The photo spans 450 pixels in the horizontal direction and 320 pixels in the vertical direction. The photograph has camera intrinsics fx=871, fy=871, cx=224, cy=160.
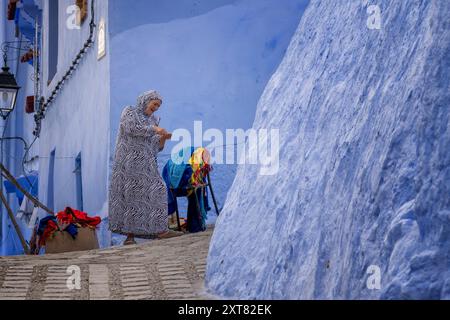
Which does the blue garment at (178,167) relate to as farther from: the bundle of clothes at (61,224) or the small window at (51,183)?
the small window at (51,183)

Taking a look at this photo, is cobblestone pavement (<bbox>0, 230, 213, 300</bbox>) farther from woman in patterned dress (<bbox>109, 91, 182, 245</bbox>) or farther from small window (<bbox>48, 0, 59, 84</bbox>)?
small window (<bbox>48, 0, 59, 84</bbox>)

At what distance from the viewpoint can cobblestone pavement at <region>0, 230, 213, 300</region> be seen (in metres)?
6.22

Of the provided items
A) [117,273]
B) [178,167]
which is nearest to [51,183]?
[178,167]

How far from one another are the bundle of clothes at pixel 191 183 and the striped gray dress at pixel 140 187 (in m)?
0.88

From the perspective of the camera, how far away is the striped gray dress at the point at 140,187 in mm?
10109

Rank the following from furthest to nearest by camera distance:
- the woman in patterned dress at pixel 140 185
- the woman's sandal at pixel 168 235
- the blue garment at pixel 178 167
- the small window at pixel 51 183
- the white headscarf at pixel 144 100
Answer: the small window at pixel 51 183
the blue garment at pixel 178 167
the woman's sandal at pixel 168 235
the woman in patterned dress at pixel 140 185
the white headscarf at pixel 144 100

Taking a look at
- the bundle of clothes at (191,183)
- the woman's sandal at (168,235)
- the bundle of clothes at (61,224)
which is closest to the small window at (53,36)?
the bundle of clothes at (191,183)

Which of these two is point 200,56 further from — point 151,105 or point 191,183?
point 151,105

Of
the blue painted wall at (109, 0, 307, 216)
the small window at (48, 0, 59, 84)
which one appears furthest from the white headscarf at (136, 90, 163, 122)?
the small window at (48, 0, 59, 84)

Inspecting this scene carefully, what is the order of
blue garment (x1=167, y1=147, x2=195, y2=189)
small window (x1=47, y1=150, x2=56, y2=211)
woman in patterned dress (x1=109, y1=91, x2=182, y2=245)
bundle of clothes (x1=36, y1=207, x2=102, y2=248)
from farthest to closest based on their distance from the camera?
small window (x1=47, y1=150, x2=56, y2=211) < blue garment (x1=167, y1=147, x2=195, y2=189) < bundle of clothes (x1=36, y1=207, x2=102, y2=248) < woman in patterned dress (x1=109, y1=91, x2=182, y2=245)

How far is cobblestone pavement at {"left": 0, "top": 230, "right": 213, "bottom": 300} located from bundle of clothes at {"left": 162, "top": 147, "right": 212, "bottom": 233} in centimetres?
184

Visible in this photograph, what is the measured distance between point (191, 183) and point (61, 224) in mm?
1724

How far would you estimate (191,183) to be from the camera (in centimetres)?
1105

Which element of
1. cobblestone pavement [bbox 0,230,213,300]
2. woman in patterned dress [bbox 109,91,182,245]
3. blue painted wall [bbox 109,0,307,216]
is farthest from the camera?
blue painted wall [bbox 109,0,307,216]
